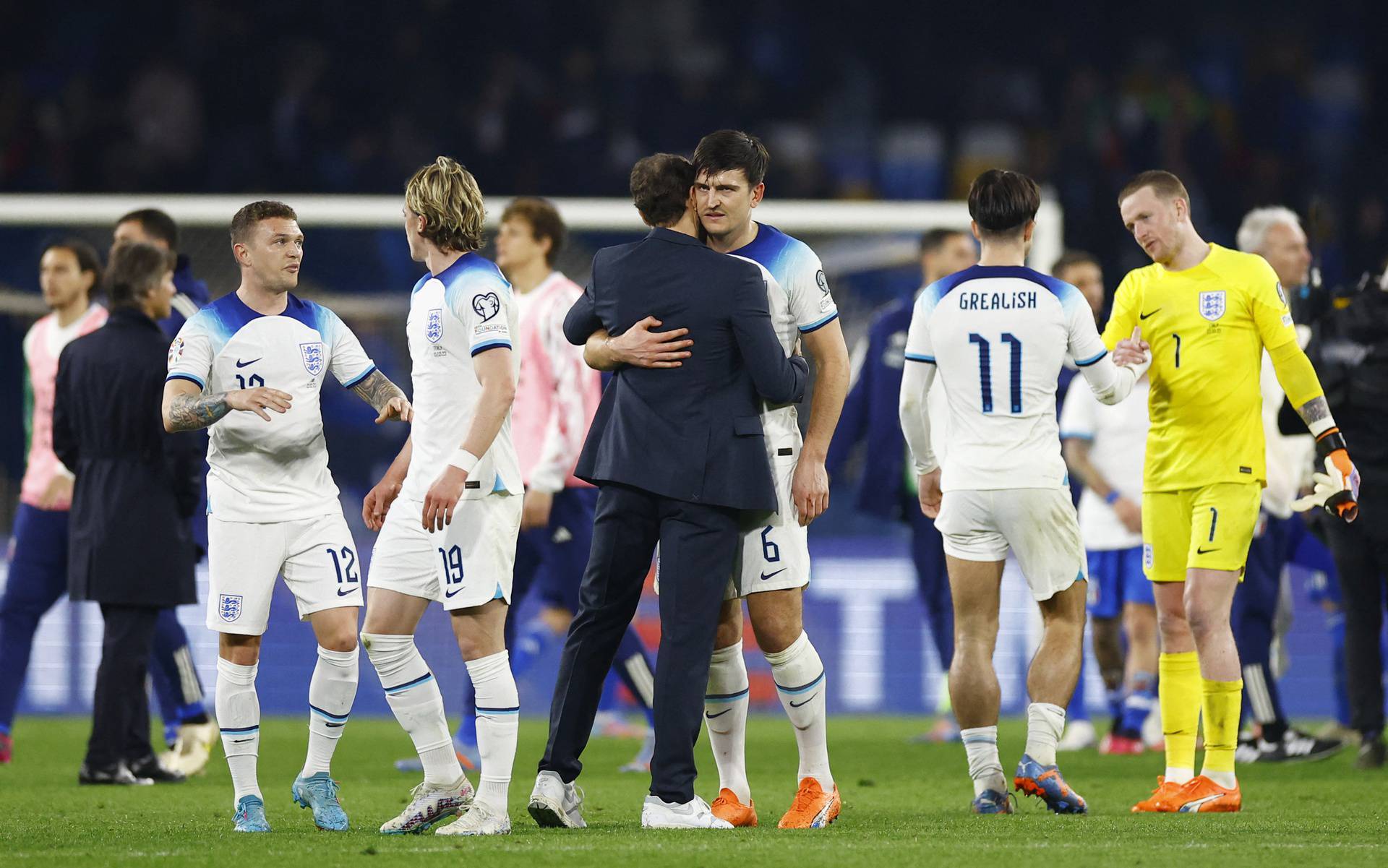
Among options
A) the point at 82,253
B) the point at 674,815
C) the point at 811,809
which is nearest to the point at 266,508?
the point at 674,815

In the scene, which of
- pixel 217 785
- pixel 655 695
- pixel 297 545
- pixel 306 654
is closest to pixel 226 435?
pixel 297 545

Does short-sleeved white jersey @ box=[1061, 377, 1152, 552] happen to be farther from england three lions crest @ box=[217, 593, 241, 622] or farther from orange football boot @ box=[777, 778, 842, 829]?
england three lions crest @ box=[217, 593, 241, 622]

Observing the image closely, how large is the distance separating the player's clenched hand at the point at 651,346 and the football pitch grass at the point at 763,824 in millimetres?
1323

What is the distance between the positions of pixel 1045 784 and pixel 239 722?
98.0 inches

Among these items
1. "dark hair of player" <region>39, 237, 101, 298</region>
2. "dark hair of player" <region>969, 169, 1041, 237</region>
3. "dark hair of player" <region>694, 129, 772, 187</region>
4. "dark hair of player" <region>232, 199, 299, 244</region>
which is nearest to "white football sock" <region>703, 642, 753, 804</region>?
"dark hair of player" <region>694, 129, 772, 187</region>

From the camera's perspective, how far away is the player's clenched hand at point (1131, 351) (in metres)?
5.84

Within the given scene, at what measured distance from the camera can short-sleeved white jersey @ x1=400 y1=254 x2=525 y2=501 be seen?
5.12 meters

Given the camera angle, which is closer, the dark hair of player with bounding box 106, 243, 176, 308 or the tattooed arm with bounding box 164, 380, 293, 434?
the tattooed arm with bounding box 164, 380, 293, 434

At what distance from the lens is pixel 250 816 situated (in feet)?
17.4

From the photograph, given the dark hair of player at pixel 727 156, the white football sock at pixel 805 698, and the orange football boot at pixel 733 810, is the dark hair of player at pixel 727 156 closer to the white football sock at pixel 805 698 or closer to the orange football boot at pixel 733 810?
the white football sock at pixel 805 698

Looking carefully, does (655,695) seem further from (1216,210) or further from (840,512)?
(1216,210)

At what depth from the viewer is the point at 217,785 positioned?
7.19 m

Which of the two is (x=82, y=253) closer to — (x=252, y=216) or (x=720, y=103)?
(x=252, y=216)

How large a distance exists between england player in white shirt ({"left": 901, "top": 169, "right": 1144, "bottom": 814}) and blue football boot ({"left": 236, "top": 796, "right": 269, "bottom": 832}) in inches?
86.8
